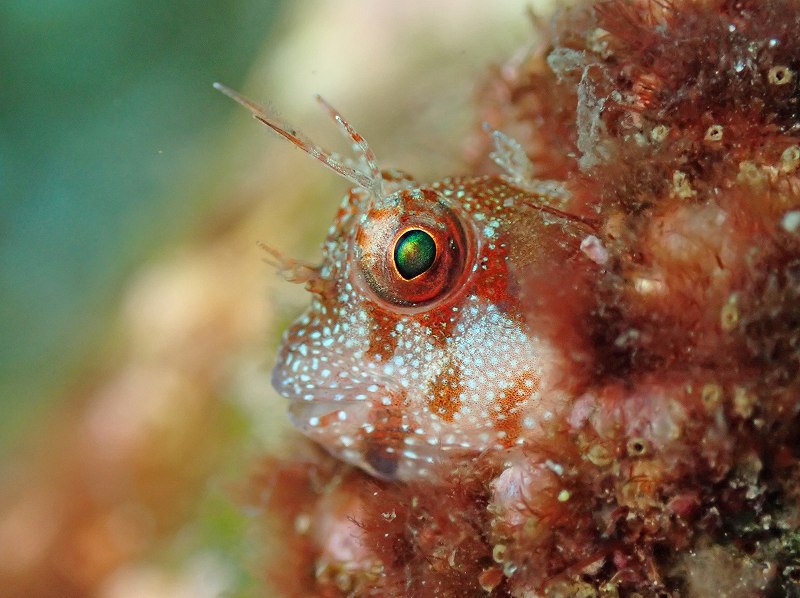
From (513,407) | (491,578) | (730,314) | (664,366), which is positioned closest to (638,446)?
(664,366)

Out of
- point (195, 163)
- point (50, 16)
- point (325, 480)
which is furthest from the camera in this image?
point (195, 163)

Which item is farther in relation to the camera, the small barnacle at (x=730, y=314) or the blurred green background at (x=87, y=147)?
the blurred green background at (x=87, y=147)

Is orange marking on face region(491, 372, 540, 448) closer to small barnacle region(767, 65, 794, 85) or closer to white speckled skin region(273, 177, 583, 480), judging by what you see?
white speckled skin region(273, 177, 583, 480)

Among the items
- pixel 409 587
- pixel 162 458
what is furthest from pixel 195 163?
pixel 409 587

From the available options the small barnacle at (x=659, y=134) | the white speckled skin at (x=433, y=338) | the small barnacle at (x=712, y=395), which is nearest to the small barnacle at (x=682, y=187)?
the small barnacle at (x=659, y=134)

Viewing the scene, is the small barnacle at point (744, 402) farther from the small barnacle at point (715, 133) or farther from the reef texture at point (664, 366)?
the small barnacle at point (715, 133)

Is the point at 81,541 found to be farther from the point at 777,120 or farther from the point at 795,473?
the point at 777,120

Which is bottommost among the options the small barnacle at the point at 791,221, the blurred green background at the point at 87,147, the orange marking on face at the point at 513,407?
the orange marking on face at the point at 513,407
